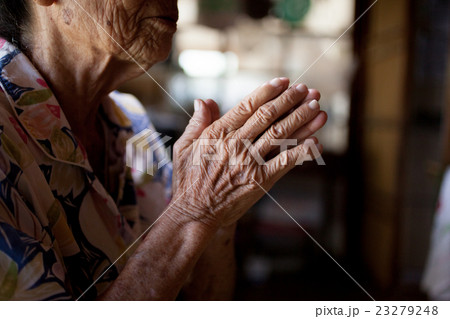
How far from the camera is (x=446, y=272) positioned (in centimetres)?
112

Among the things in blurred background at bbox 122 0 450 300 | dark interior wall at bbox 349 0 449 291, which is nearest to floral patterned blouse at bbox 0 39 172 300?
blurred background at bbox 122 0 450 300

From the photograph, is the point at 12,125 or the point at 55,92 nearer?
the point at 12,125

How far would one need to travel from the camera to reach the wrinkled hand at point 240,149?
49 cm

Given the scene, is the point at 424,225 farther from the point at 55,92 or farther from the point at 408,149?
the point at 55,92

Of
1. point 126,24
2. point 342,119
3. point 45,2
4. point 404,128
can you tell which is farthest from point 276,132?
point 342,119

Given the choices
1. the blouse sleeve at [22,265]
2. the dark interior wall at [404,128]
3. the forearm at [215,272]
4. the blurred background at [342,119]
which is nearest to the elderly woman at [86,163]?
the blouse sleeve at [22,265]

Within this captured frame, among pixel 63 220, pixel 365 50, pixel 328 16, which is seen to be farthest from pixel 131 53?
pixel 365 50

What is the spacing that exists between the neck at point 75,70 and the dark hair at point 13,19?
0.02 m

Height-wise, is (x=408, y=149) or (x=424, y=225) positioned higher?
(x=408, y=149)

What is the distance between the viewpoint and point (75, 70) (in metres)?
0.60

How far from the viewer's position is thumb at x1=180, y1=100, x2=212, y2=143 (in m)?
0.53

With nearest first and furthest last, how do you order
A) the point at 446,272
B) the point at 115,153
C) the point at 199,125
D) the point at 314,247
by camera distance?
the point at 199,125 → the point at 115,153 → the point at 446,272 → the point at 314,247

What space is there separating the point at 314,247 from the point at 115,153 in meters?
1.58

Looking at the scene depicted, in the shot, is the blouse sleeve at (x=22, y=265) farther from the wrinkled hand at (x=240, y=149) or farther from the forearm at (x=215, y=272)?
the forearm at (x=215, y=272)
